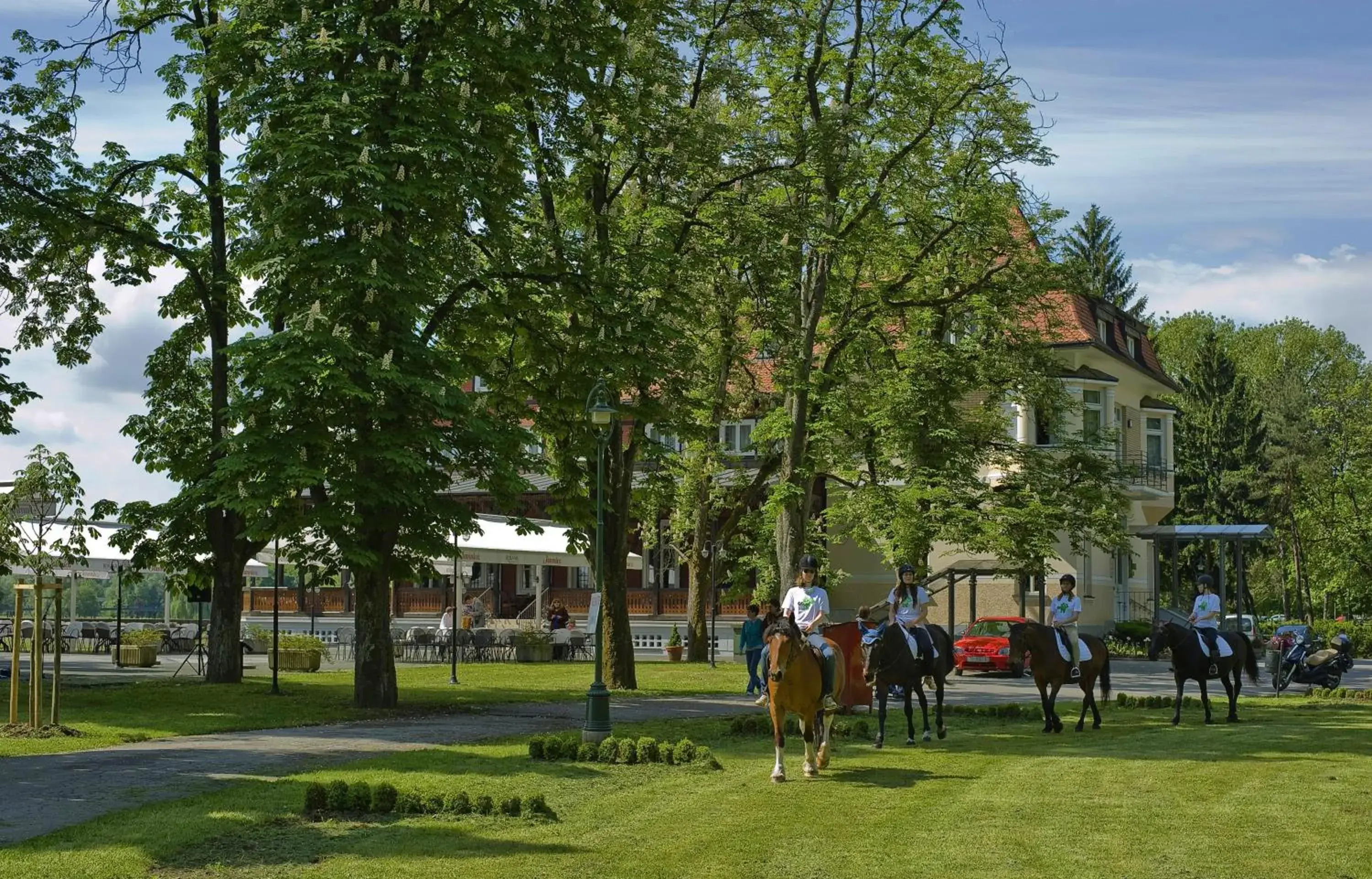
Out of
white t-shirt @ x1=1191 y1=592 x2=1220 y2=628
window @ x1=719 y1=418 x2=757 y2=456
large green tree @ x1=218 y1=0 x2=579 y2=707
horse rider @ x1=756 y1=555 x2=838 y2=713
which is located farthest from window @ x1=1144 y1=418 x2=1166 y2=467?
horse rider @ x1=756 y1=555 x2=838 y2=713

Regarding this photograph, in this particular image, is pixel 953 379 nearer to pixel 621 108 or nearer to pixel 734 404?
pixel 734 404

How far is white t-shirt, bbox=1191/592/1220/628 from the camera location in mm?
23828

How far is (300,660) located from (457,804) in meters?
25.3

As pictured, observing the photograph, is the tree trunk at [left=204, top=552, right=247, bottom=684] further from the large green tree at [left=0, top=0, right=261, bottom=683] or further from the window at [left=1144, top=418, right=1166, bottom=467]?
Answer: the window at [left=1144, top=418, right=1166, bottom=467]

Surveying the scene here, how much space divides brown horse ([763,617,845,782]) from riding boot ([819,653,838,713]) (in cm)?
10

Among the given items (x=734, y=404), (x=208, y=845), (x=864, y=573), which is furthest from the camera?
(x=864, y=573)

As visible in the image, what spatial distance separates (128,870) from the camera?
437 inches

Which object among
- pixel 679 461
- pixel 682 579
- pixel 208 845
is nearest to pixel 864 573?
pixel 682 579

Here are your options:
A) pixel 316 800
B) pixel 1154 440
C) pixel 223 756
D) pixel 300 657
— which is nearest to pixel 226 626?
pixel 300 657

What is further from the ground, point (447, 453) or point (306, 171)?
point (306, 171)

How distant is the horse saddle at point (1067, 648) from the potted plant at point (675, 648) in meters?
26.4

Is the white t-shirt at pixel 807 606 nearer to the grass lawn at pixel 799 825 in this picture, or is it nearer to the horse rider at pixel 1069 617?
the grass lawn at pixel 799 825

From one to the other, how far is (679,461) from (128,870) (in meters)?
35.0

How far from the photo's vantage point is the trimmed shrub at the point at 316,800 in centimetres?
1372
